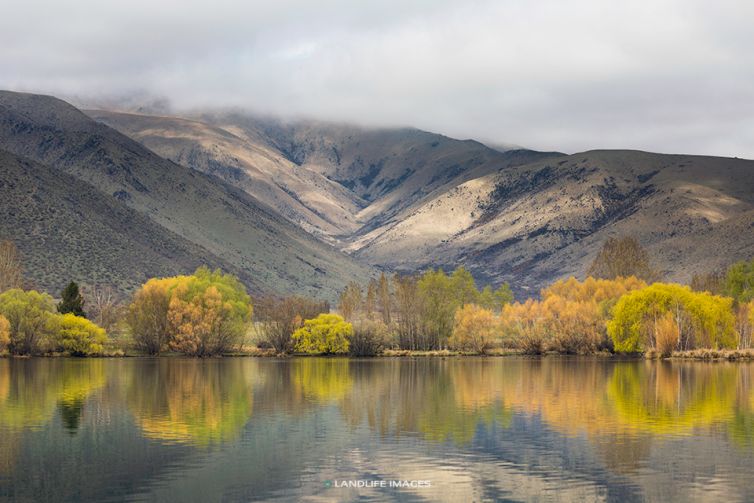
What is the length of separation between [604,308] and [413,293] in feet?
79.1

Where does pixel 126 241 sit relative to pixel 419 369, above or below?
above

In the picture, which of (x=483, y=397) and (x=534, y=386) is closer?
(x=483, y=397)

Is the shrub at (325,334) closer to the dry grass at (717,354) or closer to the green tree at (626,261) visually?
the dry grass at (717,354)

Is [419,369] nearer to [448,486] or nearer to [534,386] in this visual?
[534,386]

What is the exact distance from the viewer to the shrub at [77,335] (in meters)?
108

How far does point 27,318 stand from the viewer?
104 m

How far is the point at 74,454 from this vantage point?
35156 millimetres

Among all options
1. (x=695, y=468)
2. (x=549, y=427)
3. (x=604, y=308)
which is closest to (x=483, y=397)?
(x=549, y=427)

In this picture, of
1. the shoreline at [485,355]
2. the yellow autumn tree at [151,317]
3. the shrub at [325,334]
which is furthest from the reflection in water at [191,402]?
the shrub at [325,334]

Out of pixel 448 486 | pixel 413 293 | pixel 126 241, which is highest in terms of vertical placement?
→ pixel 126 241

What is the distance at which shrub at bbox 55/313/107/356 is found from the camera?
10806 centimetres

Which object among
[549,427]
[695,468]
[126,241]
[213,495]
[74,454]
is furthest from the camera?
[126,241]

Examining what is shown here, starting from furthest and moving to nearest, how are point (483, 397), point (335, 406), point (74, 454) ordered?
point (483, 397), point (335, 406), point (74, 454)

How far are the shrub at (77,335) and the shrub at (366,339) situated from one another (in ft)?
96.9
